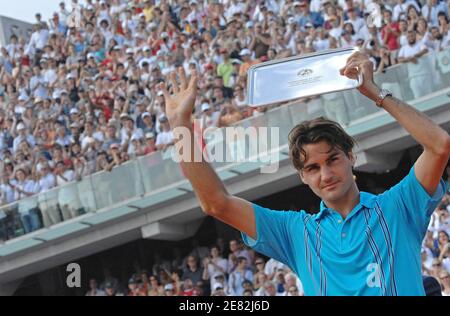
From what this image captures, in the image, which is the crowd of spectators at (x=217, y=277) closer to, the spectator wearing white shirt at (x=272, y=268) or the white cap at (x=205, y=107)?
the spectator wearing white shirt at (x=272, y=268)

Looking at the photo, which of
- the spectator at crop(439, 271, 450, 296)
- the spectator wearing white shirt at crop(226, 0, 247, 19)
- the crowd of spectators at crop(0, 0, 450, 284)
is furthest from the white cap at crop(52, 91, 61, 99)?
the spectator at crop(439, 271, 450, 296)

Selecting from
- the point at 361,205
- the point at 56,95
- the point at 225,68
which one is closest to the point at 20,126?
the point at 56,95

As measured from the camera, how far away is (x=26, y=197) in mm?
16297

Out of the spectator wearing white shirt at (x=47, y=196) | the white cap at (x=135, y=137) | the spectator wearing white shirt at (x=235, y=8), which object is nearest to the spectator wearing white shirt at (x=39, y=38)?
the spectator wearing white shirt at (x=47, y=196)

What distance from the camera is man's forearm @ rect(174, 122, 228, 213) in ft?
10.6

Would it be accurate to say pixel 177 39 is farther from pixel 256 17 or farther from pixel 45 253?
pixel 45 253

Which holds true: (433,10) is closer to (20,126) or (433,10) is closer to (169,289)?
(169,289)

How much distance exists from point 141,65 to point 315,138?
571 inches

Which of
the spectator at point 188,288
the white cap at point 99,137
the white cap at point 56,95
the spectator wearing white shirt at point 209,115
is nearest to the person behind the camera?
the spectator at point 188,288

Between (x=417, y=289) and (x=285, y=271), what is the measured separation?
31.9 ft

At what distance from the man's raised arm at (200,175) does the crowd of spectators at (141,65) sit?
9.51m

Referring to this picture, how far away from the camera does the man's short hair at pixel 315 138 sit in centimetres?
329

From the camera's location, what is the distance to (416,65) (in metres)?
13.0
